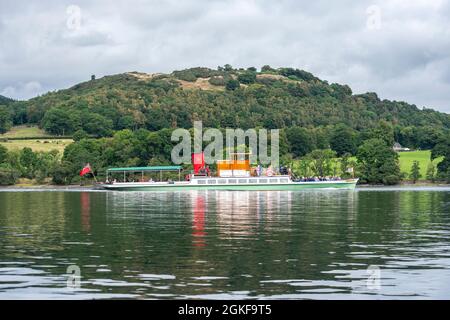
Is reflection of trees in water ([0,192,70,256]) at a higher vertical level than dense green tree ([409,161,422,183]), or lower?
lower

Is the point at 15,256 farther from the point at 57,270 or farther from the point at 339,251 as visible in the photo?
the point at 339,251

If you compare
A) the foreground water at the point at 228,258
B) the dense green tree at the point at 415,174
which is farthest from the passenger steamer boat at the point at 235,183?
the foreground water at the point at 228,258

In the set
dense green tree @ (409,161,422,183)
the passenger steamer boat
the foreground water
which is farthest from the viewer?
dense green tree @ (409,161,422,183)

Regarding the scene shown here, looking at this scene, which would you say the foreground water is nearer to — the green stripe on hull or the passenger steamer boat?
the green stripe on hull

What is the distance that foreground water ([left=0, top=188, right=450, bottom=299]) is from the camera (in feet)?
108

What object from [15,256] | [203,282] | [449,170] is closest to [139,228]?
[15,256]

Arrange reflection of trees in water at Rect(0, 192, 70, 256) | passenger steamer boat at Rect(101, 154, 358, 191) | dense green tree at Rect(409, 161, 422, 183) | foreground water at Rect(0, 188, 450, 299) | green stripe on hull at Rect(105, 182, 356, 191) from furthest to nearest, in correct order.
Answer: dense green tree at Rect(409, 161, 422, 183) < passenger steamer boat at Rect(101, 154, 358, 191) < green stripe on hull at Rect(105, 182, 356, 191) < reflection of trees in water at Rect(0, 192, 70, 256) < foreground water at Rect(0, 188, 450, 299)

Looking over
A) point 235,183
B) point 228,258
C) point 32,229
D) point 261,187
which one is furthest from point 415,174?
point 228,258

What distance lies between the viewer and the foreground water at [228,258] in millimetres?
32812

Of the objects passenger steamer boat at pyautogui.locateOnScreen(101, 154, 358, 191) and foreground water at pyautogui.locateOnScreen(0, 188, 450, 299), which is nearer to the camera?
foreground water at pyautogui.locateOnScreen(0, 188, 450, 299)

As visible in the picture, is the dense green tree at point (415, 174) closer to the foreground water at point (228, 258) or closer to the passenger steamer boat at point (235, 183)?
the passenger steamer boat at point (235, 183)

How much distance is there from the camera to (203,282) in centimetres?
3438

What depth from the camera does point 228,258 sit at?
137 feet

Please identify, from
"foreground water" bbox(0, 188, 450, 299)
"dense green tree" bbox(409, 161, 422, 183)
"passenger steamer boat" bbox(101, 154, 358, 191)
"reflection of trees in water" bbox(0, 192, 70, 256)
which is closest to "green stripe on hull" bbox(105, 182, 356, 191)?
"passenger steamer boat" bbox(101, 154, 358, 191)
